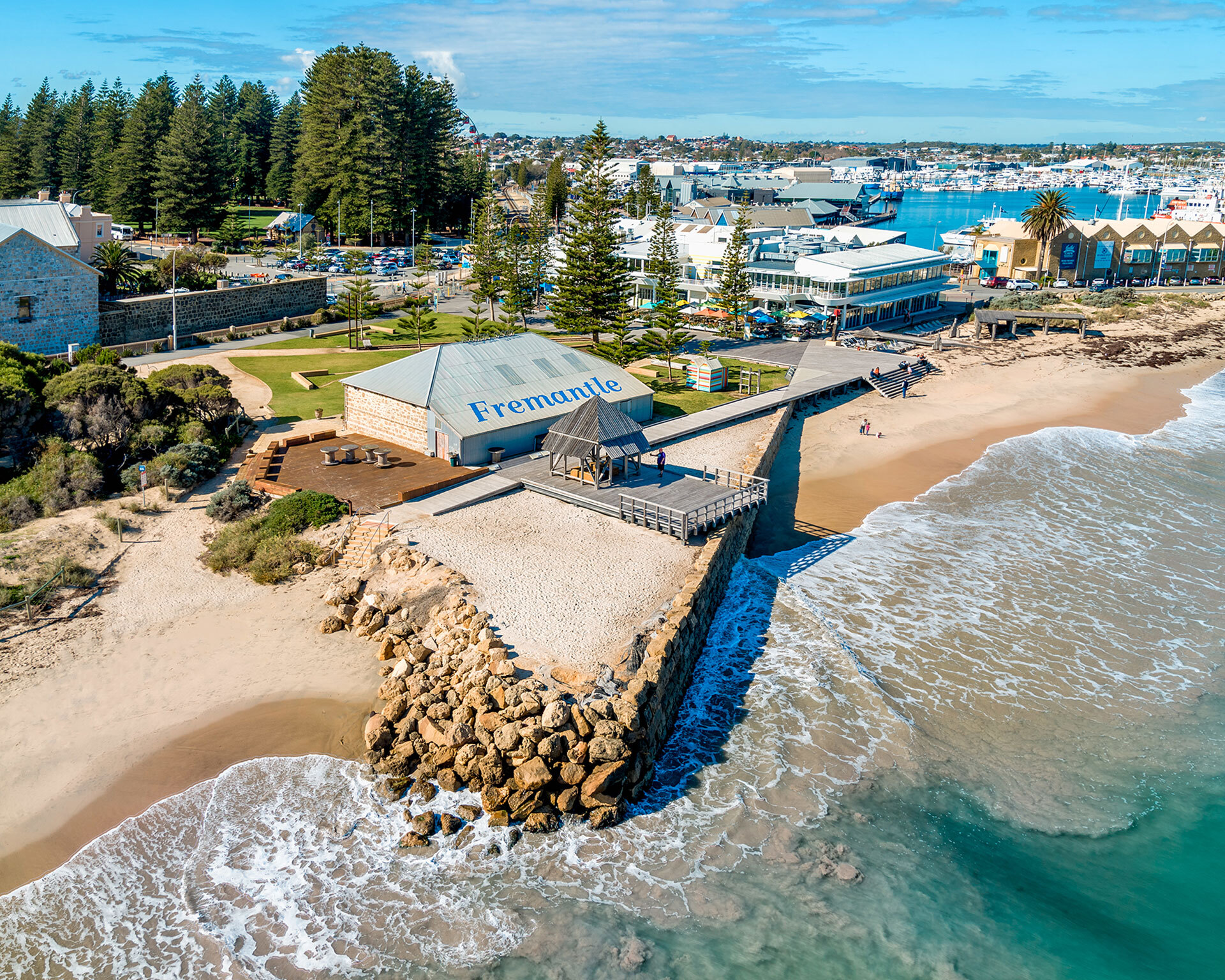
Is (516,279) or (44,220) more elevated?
(44,220)

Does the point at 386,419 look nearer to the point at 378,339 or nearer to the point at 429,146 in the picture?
the point at 378,339

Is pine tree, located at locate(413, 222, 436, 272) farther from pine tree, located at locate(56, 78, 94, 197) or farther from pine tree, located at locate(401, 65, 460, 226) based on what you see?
pine tree, located at locate(56, 78, 94, 197)

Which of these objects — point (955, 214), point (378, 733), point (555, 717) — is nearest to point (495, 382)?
point (378, 733)

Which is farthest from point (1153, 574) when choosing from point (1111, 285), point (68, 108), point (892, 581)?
point (68, 108)

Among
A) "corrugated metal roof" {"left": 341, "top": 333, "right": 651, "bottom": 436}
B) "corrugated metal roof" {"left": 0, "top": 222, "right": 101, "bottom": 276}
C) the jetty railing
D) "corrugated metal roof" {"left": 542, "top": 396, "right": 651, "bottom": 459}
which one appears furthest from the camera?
"corrugated metal roof" {"left": 0, "top": 222, "right": 101, "bottom": 276}

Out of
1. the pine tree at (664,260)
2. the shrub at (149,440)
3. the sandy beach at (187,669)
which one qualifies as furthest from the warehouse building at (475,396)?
the pine tree at (664,260)

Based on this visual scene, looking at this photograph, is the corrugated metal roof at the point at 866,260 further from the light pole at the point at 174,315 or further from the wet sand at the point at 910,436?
the light pole at the point at 174,315

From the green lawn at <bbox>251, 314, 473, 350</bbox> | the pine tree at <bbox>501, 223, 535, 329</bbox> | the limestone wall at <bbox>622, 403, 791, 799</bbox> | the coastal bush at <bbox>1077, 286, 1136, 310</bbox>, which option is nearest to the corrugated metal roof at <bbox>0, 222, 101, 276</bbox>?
the green lawn at <bbox>251, 314, 473, 350</bbox>
